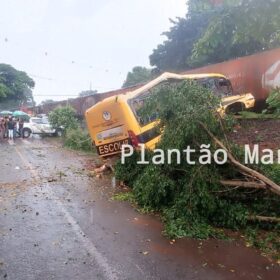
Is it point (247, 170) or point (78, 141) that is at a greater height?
point (247, 170)

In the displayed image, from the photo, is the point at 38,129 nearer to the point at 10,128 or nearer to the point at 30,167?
the point at 10,128

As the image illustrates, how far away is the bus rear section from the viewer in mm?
10891

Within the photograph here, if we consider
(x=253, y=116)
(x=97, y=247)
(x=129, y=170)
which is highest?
(x=253, y=116)

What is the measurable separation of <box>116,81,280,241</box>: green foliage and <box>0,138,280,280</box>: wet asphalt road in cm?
45

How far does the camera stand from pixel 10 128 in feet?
89.0

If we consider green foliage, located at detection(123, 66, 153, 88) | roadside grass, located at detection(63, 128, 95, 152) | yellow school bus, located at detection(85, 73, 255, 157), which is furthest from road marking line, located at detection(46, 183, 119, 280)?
green foliage, located at detection(123, 66, 153, 88)

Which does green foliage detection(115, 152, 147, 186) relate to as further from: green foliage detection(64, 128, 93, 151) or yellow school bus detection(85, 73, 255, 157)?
green foliage detection(64, 128, 93, 151)

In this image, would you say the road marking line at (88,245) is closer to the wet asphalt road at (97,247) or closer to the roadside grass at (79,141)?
the wet asphalt road at (97,247)

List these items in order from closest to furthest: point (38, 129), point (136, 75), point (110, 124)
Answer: point (110, 124) < point (38, 129) < point (136, 75)

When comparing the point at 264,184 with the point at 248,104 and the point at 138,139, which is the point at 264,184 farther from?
the point at 248,104

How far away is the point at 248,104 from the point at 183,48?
17.7 metres

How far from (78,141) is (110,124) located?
8.96m

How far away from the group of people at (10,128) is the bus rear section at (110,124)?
16.7 meters

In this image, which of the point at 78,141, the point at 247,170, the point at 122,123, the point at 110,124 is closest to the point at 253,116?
the point at 122,123
